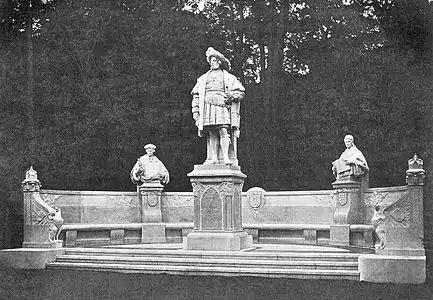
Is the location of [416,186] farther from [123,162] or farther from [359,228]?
[123,162]

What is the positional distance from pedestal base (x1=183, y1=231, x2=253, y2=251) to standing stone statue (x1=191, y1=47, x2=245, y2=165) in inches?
54.2

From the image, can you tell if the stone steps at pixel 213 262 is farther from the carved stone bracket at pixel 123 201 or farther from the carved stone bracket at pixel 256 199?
the carved stone bracket at pixel 256 199

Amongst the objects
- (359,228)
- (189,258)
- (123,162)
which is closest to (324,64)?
(123,162)

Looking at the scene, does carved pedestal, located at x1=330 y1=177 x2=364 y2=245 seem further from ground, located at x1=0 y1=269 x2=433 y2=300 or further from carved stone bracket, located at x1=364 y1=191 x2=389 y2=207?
ground, located at x1=0 y1=269 x2=433 y2=300

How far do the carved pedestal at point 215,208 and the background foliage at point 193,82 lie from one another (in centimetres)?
898

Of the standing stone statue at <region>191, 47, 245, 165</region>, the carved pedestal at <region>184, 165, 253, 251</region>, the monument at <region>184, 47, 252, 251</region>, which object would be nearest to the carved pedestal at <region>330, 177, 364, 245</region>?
the monument at <region>184, 47, 252, 251</region>

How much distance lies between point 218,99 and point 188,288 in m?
4.37

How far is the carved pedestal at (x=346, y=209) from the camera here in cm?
1517

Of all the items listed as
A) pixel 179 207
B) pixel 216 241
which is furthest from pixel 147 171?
pixel 216 241

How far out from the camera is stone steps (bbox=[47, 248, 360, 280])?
421 inches

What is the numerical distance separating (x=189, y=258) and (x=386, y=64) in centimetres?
1233

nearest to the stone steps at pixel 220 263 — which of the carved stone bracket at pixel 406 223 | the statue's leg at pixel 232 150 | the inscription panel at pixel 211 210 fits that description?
the carved stone bracket at pixel 406 223

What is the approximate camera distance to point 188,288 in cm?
992

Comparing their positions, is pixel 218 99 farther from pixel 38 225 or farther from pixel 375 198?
pixel 375 198
